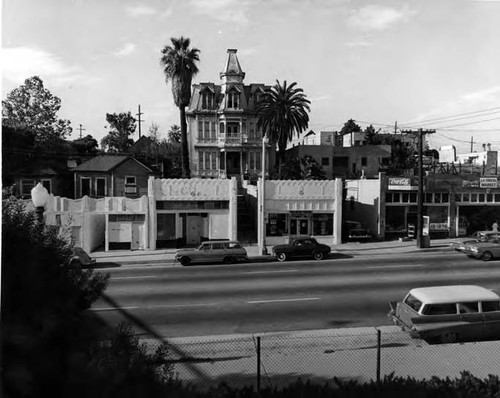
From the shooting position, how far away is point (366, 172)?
25625mm

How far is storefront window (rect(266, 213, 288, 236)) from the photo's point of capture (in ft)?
74.5

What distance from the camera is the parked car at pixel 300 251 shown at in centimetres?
1878

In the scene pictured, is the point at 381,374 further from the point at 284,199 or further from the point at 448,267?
the point at 284,199

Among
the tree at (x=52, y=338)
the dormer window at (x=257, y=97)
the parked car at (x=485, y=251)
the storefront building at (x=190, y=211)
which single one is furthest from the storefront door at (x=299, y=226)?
the tree at (x=52, y=338)

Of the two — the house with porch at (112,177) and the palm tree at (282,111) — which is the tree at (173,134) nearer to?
the house with porch at (112,177)

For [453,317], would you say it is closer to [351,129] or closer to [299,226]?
[299,226]

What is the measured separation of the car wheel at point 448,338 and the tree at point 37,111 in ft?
26.4

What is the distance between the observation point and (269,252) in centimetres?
2034

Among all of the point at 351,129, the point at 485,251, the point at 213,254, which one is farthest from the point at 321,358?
the point at 351,129

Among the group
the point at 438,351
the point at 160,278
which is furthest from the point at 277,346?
the point at 160,278

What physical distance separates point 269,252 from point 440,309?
11511 millimetres

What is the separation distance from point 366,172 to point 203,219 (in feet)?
29.7

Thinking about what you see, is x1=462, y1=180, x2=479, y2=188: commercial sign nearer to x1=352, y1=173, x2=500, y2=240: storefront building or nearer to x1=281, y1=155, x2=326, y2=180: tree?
x1=352, y1=173, x2=500, y2=240: storefront building

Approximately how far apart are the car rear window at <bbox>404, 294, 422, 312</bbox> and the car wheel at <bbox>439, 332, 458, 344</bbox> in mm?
657
